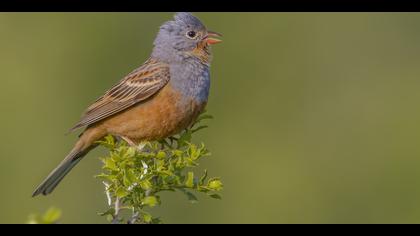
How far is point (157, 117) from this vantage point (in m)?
7.79

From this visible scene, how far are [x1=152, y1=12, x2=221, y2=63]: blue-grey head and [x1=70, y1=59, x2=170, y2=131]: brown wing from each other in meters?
0.12

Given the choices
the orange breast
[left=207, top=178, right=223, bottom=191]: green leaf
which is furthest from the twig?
the orange breast

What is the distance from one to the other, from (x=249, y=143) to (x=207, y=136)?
713 mm

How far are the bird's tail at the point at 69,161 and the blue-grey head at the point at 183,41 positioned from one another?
34.4 inches

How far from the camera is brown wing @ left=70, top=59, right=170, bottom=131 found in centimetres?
800

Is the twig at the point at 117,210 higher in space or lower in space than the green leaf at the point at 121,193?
lower

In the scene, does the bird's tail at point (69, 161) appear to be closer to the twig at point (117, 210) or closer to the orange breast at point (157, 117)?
the orange breast at point (157, 117)

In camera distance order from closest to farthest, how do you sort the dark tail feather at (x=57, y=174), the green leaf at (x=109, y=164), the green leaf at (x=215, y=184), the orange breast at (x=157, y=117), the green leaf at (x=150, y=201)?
the green leaf at (x=150, y=201) < the green leaf at (x=109, y=164) < the green leaf at (x=215, y=184) < the orange breast at (x=157, y=117) < the dark tail feather at (x=57, y=174)

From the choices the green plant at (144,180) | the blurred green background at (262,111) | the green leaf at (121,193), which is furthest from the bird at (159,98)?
the blurred green background at (262,111)

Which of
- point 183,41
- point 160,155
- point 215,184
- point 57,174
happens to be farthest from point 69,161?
point 215,184

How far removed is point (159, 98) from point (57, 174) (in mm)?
1040

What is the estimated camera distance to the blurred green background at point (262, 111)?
13.2m

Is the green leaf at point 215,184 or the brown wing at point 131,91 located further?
the brown wing at point 131,91

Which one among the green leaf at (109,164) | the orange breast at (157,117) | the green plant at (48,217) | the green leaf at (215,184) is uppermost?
the orange breast at (157,117)
